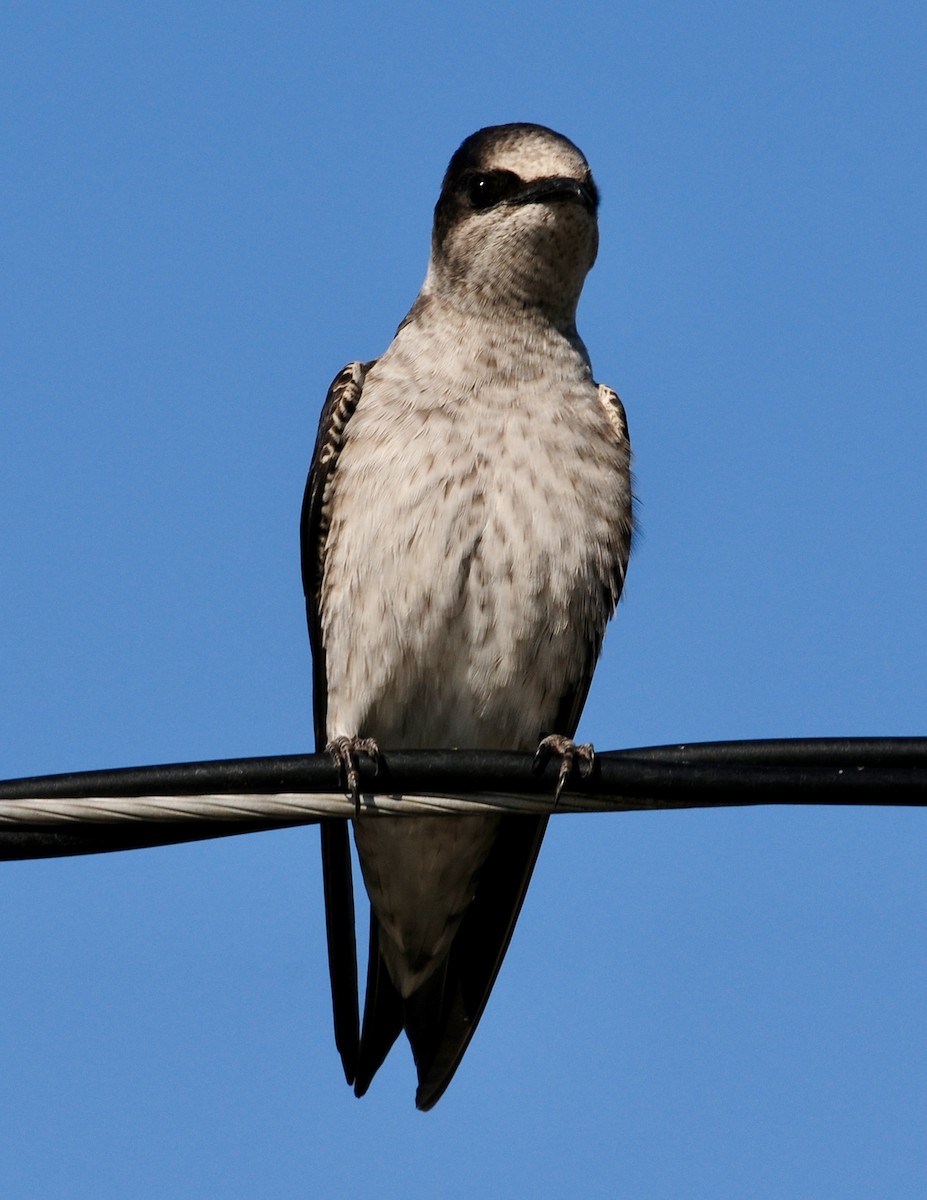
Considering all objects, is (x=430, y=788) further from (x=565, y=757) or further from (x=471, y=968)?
(x=471, y=968)

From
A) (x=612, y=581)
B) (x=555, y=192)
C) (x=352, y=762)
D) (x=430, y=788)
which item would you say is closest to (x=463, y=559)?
(x=612, y=581)

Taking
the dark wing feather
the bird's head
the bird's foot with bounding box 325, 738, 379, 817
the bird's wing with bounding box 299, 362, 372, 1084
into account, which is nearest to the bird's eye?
the bird's head

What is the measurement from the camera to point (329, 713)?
7746 mm

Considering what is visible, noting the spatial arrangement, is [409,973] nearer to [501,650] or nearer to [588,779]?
[501,650]

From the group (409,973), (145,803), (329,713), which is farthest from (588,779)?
(409,973)

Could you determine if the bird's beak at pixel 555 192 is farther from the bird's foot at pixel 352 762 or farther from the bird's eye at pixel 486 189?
the bird's foot at pixel 352 762

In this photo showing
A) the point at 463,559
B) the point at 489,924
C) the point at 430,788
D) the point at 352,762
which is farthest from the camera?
Answer: the point at 489,924

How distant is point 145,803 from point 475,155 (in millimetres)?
5198

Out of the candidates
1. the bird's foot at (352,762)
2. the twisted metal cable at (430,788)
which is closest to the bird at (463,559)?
the bird's foot at (352,762)

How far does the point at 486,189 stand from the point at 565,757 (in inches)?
163

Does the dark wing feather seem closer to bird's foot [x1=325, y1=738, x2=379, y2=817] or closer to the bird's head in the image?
bird's foot [x1=325, y1=738, x2=379, y2=817]

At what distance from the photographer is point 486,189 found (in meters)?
8.48

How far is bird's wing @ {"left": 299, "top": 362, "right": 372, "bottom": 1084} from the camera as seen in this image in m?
7.50

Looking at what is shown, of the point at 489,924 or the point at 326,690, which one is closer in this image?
the point at 326,690
